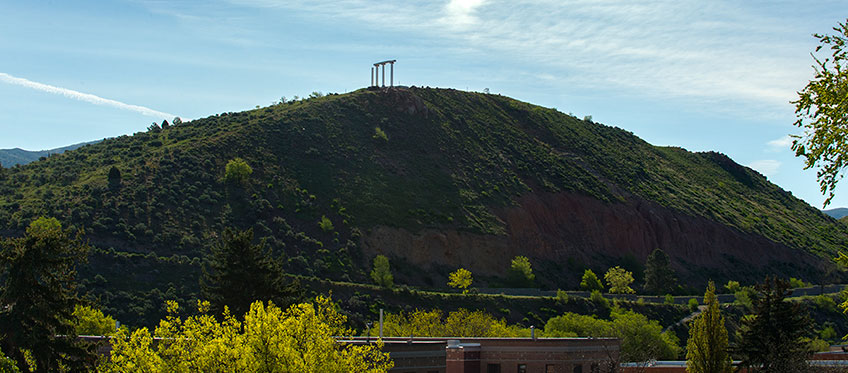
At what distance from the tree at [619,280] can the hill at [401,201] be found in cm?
449

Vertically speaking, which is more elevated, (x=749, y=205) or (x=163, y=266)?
(x=749, y=205)

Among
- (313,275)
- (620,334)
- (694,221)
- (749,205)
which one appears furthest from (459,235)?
(749,205)

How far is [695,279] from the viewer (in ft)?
346

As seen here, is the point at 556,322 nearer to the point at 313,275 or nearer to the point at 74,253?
the point at 313,275

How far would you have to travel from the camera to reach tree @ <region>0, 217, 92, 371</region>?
27.6 metres

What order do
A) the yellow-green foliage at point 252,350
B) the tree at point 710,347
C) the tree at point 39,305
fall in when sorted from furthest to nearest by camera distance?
the tree at point 710,347 < the tree at point 39,305 < the yellow-green foliage at point 252,350

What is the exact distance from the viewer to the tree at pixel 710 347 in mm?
32594

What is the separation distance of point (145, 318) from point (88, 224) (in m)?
16.1

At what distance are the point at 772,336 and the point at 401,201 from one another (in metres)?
61.3

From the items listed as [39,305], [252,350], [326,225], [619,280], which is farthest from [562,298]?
[252,350]

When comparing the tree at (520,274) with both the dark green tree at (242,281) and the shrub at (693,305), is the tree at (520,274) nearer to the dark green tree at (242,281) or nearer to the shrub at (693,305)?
the shrub at (693,305)

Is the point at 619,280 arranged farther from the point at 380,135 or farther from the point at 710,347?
the point at 710,347

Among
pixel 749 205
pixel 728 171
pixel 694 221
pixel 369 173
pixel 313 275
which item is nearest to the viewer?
pixel 313 275

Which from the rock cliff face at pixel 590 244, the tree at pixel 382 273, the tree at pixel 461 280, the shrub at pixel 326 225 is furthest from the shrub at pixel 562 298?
the shrub at pixel 326 225
